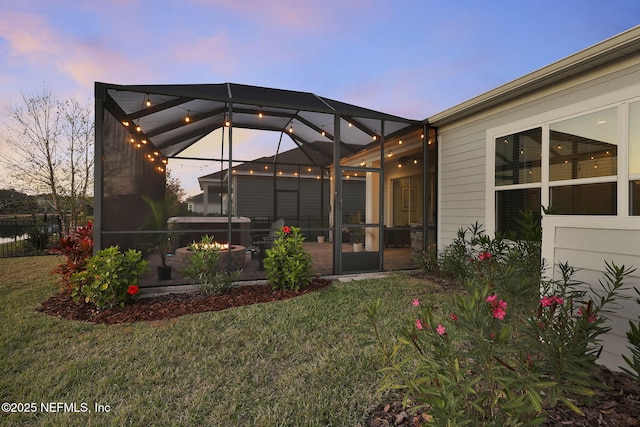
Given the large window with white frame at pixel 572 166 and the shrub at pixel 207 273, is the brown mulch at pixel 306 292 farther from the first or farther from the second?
the large window with white frame at pixel 572 166

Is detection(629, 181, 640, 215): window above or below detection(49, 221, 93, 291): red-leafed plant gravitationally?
above

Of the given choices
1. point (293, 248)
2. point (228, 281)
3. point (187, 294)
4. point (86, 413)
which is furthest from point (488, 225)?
point (86, 413)

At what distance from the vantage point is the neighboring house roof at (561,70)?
3195mm

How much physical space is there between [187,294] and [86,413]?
2.85 metres

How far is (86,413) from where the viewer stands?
6.17 ft

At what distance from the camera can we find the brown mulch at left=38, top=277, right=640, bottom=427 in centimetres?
156

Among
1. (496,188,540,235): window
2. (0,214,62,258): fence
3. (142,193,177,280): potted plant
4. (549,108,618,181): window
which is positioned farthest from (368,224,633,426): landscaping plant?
(0,214,62,258): fence

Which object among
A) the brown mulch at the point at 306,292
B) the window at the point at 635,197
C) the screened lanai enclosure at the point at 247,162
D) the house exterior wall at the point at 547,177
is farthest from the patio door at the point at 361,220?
the window at the point at 635,197

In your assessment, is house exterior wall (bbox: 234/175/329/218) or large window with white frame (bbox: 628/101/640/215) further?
house exterior wall (bbox: 234/175/329/218)

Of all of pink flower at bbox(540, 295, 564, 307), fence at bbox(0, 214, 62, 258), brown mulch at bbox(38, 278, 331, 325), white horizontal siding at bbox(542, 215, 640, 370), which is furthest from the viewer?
fence at bbox(0, 214, 62, 258)

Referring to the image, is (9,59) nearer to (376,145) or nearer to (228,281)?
(228,281)

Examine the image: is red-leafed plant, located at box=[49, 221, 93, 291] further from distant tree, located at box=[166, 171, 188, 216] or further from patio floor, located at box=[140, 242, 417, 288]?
distant tree, located at box=[166, 171, 188, 216]

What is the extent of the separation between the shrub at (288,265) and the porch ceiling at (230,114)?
2.17m

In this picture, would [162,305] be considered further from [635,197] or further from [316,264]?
[635,197]
